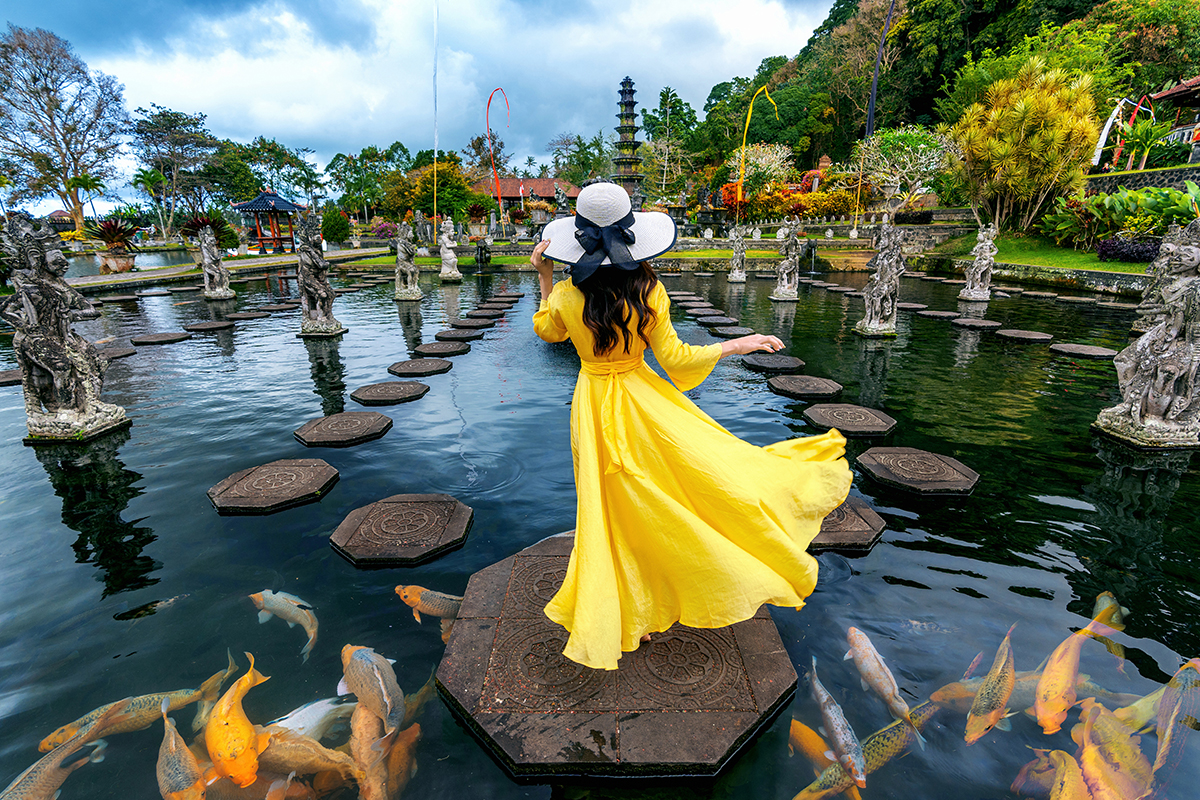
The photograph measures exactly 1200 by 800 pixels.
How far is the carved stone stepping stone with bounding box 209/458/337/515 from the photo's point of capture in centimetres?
431

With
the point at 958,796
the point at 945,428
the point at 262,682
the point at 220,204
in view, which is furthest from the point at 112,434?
the point at 220,204

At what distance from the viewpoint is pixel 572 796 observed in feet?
6.98

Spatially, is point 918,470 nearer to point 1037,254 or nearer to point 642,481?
point 642,481

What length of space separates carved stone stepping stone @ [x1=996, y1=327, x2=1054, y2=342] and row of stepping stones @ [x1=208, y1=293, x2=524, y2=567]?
36.8ft

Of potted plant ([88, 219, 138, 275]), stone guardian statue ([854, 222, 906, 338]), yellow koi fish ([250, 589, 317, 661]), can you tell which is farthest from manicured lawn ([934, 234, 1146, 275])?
potted plant ([88, 219, 138, 275])

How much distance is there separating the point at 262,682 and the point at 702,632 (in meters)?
2.36

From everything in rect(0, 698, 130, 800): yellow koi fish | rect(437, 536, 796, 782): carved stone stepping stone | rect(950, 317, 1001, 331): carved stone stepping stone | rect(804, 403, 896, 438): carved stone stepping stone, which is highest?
rect(950, 317, 1001, 331): carved stone stepping stone

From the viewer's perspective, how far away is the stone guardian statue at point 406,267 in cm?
1552

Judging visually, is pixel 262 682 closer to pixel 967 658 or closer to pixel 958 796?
pixel 958 796

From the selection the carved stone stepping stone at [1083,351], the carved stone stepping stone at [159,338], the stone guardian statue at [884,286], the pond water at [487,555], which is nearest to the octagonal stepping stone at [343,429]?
the pond water at [487,555]

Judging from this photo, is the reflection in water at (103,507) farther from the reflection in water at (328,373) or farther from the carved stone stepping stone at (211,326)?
the carved stone stepping stone at (211,326)

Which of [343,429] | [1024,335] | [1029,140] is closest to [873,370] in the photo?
[1024,335]

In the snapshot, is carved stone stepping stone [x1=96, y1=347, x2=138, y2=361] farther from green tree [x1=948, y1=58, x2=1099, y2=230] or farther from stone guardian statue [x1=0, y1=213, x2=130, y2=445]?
green tree [x1=948, y1=58, x2=1099, y2=230]

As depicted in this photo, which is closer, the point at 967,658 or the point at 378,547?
the point at 967,658
